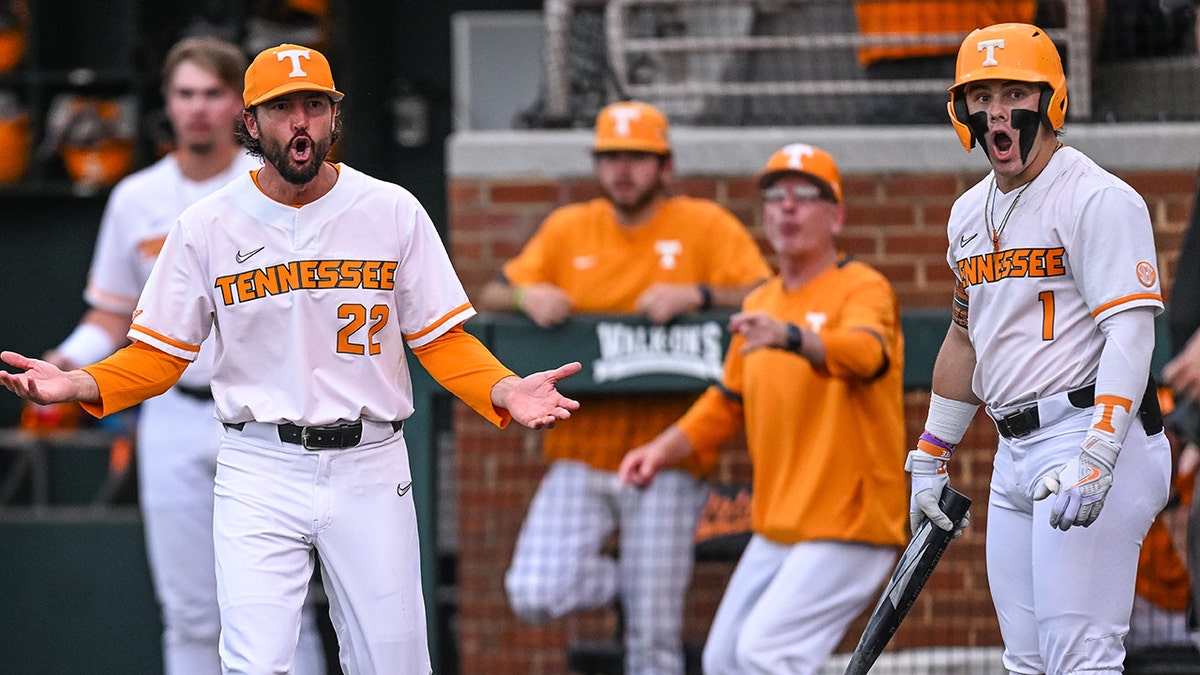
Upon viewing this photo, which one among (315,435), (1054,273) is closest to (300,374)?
(315,435)

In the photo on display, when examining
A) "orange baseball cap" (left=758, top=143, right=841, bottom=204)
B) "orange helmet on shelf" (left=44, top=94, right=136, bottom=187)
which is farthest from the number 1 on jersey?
"orange helmet on shelf" (left=44, top=94, right=136, bottom=187)

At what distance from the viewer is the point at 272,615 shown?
4.60 metres

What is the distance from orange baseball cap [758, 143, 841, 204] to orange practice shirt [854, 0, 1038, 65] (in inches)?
57.3

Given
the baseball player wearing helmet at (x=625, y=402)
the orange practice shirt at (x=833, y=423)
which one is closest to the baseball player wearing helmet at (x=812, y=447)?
the orange practice shirt at (x=833, y=423)

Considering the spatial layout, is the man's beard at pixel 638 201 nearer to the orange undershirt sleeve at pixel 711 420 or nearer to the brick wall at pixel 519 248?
the brick wall at pixel 519 248

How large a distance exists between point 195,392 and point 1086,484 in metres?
3.64

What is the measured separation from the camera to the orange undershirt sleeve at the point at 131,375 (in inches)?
182

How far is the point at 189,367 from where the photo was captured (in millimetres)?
6547

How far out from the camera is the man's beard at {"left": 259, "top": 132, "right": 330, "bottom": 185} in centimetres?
465

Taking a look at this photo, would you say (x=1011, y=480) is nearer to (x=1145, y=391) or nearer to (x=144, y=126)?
(x=1145, y=391)

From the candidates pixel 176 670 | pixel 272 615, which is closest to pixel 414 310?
pixel 272 615

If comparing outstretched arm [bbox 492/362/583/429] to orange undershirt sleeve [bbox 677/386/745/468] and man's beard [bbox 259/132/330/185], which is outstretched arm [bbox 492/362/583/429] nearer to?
man's beard [bbox 259/132/330/185]

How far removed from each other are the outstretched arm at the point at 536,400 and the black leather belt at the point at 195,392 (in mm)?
2243

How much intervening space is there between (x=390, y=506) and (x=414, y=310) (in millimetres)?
548
